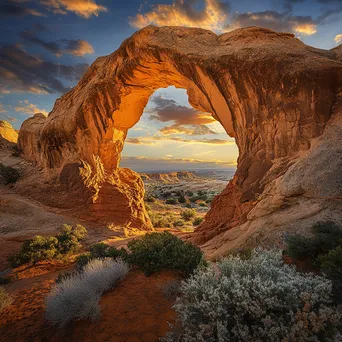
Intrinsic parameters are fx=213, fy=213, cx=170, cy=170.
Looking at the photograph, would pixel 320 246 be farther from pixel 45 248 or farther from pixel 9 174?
pixel 9 174

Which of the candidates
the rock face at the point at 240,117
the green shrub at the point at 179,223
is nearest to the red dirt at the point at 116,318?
the rock face at the point at 240,117

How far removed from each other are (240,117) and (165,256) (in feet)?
26.3

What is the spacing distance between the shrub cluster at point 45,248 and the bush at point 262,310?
7.94 m

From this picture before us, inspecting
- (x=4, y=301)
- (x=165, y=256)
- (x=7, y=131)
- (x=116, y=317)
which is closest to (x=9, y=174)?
(x=4, y=301)

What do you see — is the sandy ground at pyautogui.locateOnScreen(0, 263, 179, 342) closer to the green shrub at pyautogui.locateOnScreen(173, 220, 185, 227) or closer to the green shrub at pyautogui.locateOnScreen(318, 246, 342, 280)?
the green shrub at pyautogui.locateOnScreen(318, 246, 342, 280)

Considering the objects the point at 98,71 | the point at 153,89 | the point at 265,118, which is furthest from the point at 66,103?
the point at 265,118

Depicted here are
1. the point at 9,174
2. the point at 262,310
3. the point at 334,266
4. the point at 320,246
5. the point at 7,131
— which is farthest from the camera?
the point at 7,131

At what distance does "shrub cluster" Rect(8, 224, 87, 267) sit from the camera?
8578 millimetres

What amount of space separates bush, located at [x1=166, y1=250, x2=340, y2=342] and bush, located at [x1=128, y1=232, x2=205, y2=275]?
2214 millimetres

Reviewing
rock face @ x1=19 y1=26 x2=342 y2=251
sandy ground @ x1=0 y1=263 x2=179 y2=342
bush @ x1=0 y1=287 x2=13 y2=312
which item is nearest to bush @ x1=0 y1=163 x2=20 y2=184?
rock face @ x1=19 y1=26 x2=342 y2=251

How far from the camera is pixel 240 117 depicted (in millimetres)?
10805

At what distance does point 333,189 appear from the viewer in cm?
625

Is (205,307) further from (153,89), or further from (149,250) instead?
(153,89)

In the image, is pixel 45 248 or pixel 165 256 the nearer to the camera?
pixel 165 256
